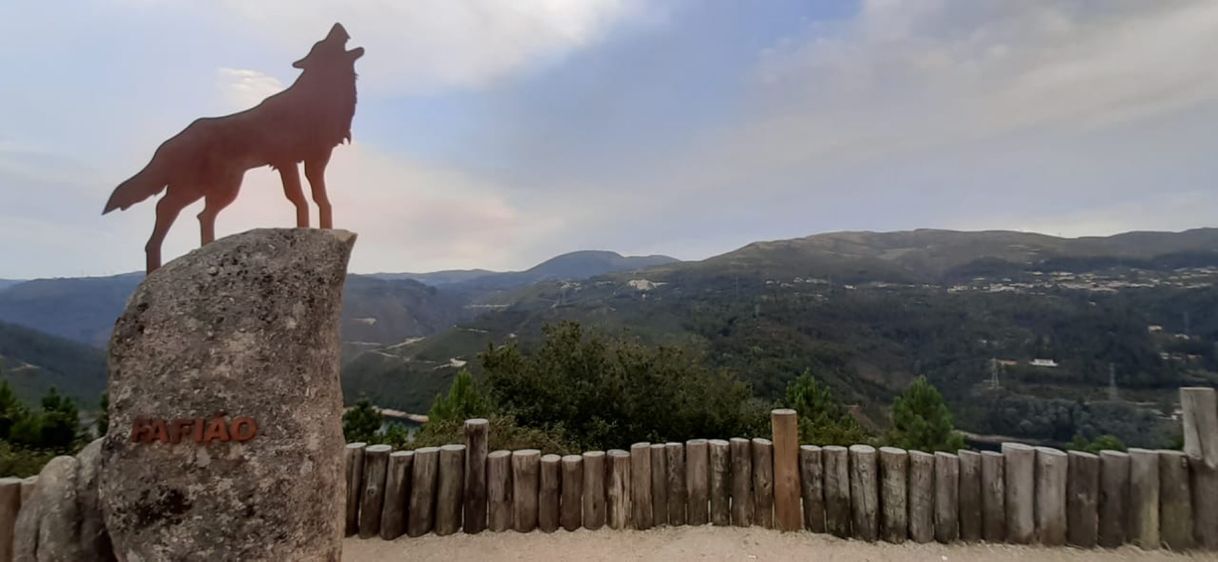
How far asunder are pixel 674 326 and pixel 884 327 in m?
20.4

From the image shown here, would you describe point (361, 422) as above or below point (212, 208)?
below

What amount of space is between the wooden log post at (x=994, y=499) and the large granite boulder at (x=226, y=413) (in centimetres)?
521

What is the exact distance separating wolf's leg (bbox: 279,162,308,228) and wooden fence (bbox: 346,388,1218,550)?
2366mm

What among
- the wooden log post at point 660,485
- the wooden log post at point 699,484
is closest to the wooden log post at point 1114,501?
the wooden log post at point 699,484

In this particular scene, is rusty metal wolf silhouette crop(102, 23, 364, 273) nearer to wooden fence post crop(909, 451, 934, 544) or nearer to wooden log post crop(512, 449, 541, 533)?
wooden log post crop(512, 449, 541, 533)

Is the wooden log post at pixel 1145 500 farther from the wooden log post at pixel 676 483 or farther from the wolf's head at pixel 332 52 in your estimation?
the wolf's head at pixel 332 52

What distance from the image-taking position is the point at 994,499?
5.00 m

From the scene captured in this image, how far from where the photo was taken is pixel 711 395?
1104cm

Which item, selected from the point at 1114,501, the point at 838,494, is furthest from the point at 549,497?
the point at 1114,501

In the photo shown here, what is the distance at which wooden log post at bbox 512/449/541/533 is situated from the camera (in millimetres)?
5398

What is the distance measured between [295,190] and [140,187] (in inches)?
38.7

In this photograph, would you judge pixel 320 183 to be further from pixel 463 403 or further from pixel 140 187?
pixel 463 403

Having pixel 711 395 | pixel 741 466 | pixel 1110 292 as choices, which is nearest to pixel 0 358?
pixel 711 395

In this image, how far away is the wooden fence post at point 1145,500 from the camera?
4797mm
